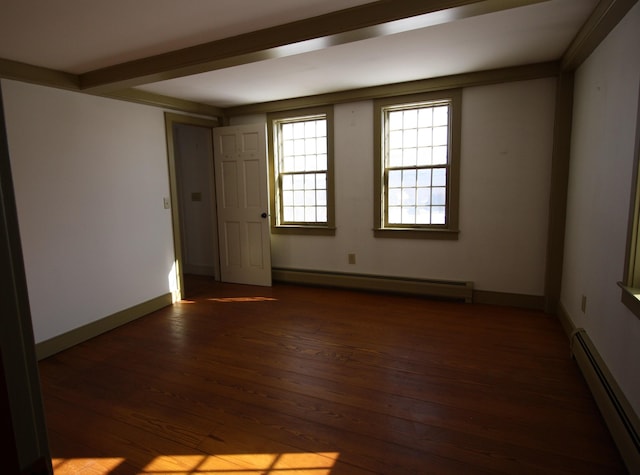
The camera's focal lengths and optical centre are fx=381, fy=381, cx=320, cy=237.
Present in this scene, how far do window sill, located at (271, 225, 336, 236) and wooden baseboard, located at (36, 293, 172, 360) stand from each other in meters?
1.64

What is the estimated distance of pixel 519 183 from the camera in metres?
3.92

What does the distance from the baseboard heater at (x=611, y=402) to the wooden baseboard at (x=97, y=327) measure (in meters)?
3.76

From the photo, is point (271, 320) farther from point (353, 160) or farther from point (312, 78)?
point (312, 78)

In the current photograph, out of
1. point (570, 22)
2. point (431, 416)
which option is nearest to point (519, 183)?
point (570, 22)

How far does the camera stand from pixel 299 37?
8.24 ft

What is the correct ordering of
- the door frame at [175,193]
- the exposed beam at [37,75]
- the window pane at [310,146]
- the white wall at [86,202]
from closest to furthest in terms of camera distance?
1. the exposed beam at [37,75]
2. the white wall at [86,202]
3. the door frame at [175,193]
4. the window pane at [310,146]

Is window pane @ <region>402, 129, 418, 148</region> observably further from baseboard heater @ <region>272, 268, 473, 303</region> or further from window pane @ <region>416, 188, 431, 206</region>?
baseboard heater @ <region>272, 268, 473, 303</region>

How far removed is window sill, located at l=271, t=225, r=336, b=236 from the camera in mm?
4939

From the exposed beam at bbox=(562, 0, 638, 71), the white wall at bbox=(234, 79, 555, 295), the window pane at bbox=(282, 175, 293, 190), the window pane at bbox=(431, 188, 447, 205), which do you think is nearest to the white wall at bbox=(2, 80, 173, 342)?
the window pane at bbox=(282, 175, 293, 190)

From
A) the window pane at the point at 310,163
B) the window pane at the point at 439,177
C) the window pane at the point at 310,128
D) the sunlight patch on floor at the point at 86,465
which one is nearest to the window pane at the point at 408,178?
the window pane at the point at 439,177

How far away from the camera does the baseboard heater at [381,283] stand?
4289 millimetres

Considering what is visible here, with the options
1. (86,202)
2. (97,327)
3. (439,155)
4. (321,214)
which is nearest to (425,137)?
(439,155)

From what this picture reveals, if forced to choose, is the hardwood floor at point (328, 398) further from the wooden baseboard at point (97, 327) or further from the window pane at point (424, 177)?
the window pane at point (424, 177)

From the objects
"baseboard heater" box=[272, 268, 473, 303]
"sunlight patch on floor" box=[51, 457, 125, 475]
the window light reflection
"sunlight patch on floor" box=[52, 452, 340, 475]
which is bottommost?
"sunlight patch on floor" box=[51, 457, 125, 475]
